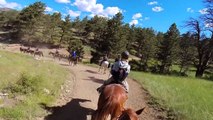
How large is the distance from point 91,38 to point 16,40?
1037 inches

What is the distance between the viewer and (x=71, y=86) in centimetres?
1983

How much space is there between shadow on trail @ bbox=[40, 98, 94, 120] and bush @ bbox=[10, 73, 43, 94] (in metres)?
1.17

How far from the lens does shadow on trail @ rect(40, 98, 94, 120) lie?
12.1 meters

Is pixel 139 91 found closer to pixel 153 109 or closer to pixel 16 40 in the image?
pixel 153 109

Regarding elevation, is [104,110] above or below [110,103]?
below

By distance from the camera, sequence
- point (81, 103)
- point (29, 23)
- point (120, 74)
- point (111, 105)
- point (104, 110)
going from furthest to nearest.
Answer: point (29, 23) < point (81, 103) < point (120, 74) < point (111, 105) < point (104, 110)

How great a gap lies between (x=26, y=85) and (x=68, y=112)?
7.48 ft

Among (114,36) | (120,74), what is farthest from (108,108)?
(114,36)

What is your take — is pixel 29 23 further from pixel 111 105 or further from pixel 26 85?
pixel 111 105

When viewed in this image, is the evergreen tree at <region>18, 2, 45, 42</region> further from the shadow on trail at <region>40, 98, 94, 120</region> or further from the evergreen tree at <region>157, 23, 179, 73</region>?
the shadow on trail at <region>40, 98, 94, 120</region>

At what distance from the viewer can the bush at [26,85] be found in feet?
43.1

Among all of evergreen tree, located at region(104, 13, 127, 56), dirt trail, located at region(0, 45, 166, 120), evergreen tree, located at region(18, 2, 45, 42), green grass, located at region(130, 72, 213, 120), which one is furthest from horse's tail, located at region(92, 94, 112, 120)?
evergreen tree, located at region(18, 2, 45, 42)

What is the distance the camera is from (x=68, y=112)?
42.8ft

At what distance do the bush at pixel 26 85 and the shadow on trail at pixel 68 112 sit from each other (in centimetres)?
117
